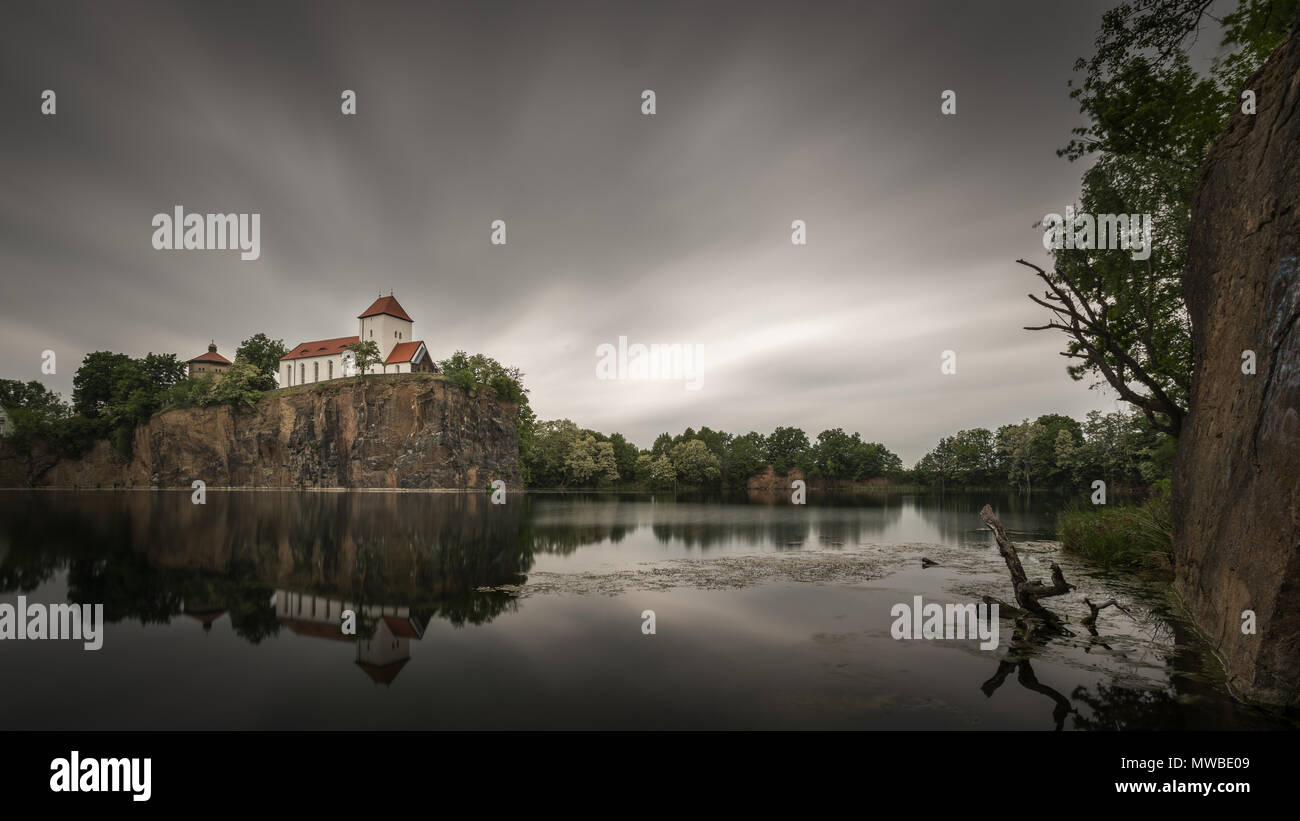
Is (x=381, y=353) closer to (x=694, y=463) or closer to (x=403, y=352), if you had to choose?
(x=403, y=352)

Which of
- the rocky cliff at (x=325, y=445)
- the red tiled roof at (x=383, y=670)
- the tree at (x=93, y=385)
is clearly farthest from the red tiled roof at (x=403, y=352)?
the red tiled roof at (x=383, y=670)

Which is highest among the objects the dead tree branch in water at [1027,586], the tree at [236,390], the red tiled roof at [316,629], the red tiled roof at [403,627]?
the tree at [236,390]

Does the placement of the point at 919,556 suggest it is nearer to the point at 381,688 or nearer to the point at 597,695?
the point at 597,695

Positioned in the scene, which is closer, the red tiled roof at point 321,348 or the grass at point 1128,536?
the grass at point 1128,536

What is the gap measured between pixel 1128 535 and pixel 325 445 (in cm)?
8895

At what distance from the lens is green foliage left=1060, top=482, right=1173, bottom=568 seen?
53.6 feet

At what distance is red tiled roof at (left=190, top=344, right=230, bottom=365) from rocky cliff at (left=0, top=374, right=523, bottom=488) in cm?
2294

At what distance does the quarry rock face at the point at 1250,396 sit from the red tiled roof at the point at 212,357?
13496 centimetres

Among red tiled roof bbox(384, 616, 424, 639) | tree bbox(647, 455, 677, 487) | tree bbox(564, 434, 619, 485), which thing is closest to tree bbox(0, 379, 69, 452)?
tree bbox(564, 434, 619, 485)

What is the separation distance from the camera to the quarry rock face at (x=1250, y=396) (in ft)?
20.7

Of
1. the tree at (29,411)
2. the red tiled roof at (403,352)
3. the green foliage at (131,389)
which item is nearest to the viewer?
the tree at (29,411)

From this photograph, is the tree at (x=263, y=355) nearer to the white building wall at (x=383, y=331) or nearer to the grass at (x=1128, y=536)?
the white building wall at (x=383, y=331)
